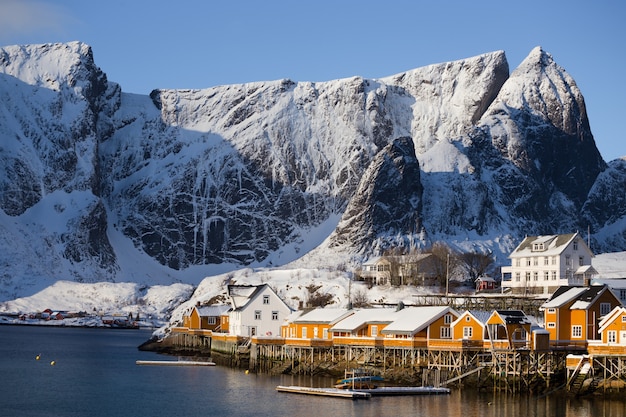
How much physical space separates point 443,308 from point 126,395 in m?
25.4

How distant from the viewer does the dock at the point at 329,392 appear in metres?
78.6

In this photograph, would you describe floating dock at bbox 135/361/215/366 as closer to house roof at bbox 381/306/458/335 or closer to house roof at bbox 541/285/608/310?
house roof at bbox 381/306/458/335

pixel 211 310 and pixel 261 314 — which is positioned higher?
pixel 261 314

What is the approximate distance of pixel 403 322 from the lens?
91750mm

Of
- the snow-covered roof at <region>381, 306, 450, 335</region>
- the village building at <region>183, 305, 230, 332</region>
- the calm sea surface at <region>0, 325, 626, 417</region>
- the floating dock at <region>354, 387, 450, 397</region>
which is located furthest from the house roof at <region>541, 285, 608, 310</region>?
the village building at <region>183, 305, 230, 332</region>

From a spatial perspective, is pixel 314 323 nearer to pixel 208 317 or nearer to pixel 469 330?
pixel 469 330

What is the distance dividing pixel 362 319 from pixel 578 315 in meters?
19.1

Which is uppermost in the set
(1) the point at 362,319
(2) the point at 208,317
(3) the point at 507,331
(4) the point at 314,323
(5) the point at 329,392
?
(1) the point at 362,319

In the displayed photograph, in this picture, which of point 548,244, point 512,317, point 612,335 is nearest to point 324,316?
point 512,317

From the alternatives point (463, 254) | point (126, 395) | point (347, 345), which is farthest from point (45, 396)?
point (463, 254)

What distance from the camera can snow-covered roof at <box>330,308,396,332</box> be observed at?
96.2 m

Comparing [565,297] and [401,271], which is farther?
[401,271]

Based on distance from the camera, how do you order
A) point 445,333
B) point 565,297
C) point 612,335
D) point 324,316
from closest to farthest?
point 612,335
point 445,333
point 565,297
point 324,316

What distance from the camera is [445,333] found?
89.4 m
